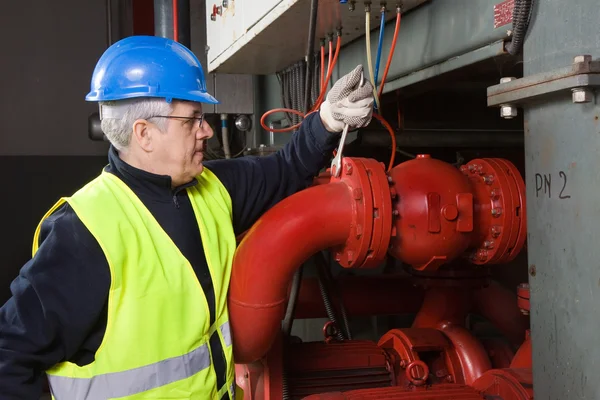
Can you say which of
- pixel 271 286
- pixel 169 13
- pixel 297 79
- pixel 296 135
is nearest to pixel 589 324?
pixel 271 286

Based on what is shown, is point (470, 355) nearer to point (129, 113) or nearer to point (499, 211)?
point (499, 211)

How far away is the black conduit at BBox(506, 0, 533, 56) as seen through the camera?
933 mm

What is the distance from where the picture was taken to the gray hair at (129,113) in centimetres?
116

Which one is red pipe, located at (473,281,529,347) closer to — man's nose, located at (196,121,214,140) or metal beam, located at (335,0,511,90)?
metal beam, located at (335,0,511,90)

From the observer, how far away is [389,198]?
119 cm

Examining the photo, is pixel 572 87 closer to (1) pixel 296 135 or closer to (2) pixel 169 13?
(1) pixel 296 135

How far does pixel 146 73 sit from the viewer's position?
45.3 inches

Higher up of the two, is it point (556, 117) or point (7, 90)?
point (7, 90)

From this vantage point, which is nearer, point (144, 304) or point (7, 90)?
point (144, 304)

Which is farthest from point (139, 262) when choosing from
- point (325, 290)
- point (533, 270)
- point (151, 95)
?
point (325, 290)

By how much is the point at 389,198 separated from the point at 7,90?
325cm

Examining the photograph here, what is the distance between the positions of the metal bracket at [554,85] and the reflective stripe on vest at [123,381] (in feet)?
2.34

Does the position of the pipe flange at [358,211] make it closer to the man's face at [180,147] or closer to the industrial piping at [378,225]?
the industrial piping at [378,225]

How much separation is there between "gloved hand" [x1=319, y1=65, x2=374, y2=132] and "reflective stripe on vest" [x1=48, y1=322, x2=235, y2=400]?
57cm
